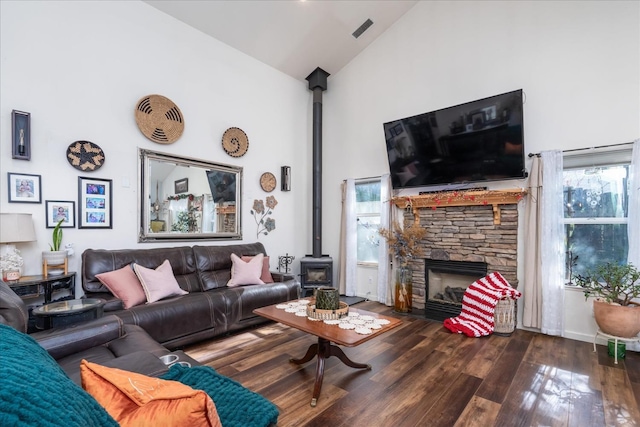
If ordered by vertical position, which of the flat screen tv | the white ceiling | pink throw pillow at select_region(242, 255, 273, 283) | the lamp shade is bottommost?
pink throw pillow at select_region(242, 255, 273, 283)

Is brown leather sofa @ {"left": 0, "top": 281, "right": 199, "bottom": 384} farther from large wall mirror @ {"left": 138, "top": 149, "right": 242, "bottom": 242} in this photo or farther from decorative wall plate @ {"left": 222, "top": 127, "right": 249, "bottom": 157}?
decorative wall plate @ {"left": 222, "top": 127, "right": 249, "bottom": 157}

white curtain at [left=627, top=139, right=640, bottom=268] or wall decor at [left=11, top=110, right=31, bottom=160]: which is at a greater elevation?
wall decor at [left=11, top=110, right=31, bottom=160]

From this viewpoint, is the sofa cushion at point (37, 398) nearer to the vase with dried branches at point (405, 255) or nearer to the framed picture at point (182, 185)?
the framed picture at point (182, 185)

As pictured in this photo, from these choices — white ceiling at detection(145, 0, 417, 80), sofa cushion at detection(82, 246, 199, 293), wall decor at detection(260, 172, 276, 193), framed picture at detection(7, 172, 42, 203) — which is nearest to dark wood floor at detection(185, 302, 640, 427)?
sofa cushion at detection(82, 246, 199, 293)

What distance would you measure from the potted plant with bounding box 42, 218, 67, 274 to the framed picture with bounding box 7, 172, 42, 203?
317 millimetres

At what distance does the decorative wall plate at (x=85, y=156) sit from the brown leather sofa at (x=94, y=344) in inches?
72.7

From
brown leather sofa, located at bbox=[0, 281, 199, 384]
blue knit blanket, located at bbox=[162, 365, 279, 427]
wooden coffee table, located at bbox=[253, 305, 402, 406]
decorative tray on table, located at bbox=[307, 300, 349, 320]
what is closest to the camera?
blue knit blanket, located at bbox=[162, 365, 279, 427]

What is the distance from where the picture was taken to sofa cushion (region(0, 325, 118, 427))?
409 mm

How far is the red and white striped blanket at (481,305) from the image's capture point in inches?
133

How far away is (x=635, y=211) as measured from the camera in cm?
294

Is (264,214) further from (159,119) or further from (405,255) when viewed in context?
(405,255)

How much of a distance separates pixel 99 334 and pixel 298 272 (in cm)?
365

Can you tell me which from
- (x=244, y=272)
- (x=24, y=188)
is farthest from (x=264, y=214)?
(x=24, y=188)

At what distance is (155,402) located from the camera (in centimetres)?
77
